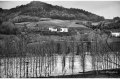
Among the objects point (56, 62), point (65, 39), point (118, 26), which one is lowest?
point (56, 62)

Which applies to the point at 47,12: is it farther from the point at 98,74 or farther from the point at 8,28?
the point at 98,74

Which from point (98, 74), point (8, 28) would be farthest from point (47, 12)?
point (98, 74)

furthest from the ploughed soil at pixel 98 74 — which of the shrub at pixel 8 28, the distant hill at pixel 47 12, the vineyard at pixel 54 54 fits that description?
the shrub at pixel 8 28

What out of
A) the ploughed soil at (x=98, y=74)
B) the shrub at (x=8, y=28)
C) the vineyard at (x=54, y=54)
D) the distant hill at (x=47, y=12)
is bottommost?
the ploughed soil at (x=98, y=74)

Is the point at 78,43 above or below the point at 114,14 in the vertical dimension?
below

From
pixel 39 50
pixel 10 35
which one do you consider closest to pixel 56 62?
pixel 39 50

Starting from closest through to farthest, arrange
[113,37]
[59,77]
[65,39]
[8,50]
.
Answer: [59,77], [113,37], [65,39], [8,50]

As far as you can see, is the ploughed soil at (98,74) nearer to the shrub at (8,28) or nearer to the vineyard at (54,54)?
the vineyard at (54,54)

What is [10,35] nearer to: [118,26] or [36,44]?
[36,44]
